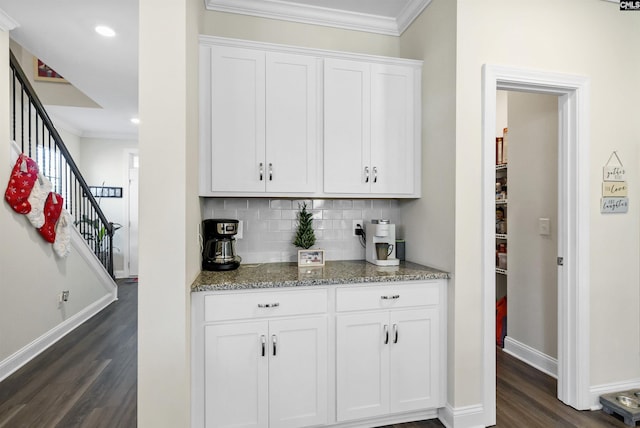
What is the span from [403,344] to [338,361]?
0.40 metres

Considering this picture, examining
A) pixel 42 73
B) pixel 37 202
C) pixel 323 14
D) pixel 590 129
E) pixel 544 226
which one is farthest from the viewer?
pixel 42 73

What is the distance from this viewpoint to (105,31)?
2.85m

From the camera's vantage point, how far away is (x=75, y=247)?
13.0 feet

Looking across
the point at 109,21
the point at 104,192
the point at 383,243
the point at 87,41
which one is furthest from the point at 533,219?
the point at 104,192

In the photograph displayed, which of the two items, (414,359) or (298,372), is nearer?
(298,372)

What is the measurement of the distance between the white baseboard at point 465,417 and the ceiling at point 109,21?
8.40ft

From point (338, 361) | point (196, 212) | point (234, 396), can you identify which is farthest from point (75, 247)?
point (338, 361)

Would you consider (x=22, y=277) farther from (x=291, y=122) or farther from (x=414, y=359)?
(x=414, y=359)

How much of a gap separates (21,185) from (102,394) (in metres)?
1.77

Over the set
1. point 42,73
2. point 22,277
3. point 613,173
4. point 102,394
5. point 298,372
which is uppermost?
point 42,73

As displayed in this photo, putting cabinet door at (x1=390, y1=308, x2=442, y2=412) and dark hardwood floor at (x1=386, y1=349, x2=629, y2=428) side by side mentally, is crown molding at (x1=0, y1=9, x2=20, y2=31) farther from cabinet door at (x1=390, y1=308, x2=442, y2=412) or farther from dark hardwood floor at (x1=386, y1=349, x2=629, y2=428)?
dark hardwood floor at (x1=386, y1=349, x2=629, y2=428)

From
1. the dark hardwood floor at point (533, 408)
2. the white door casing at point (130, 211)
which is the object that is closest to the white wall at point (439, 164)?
the dark hardwood floor at point (533, 408)

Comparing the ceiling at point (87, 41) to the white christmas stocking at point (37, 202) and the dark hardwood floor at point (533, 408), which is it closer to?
the white christmas stocking at point (37, 202)

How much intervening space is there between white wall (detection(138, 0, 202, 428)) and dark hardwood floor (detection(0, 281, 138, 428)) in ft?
2.50
